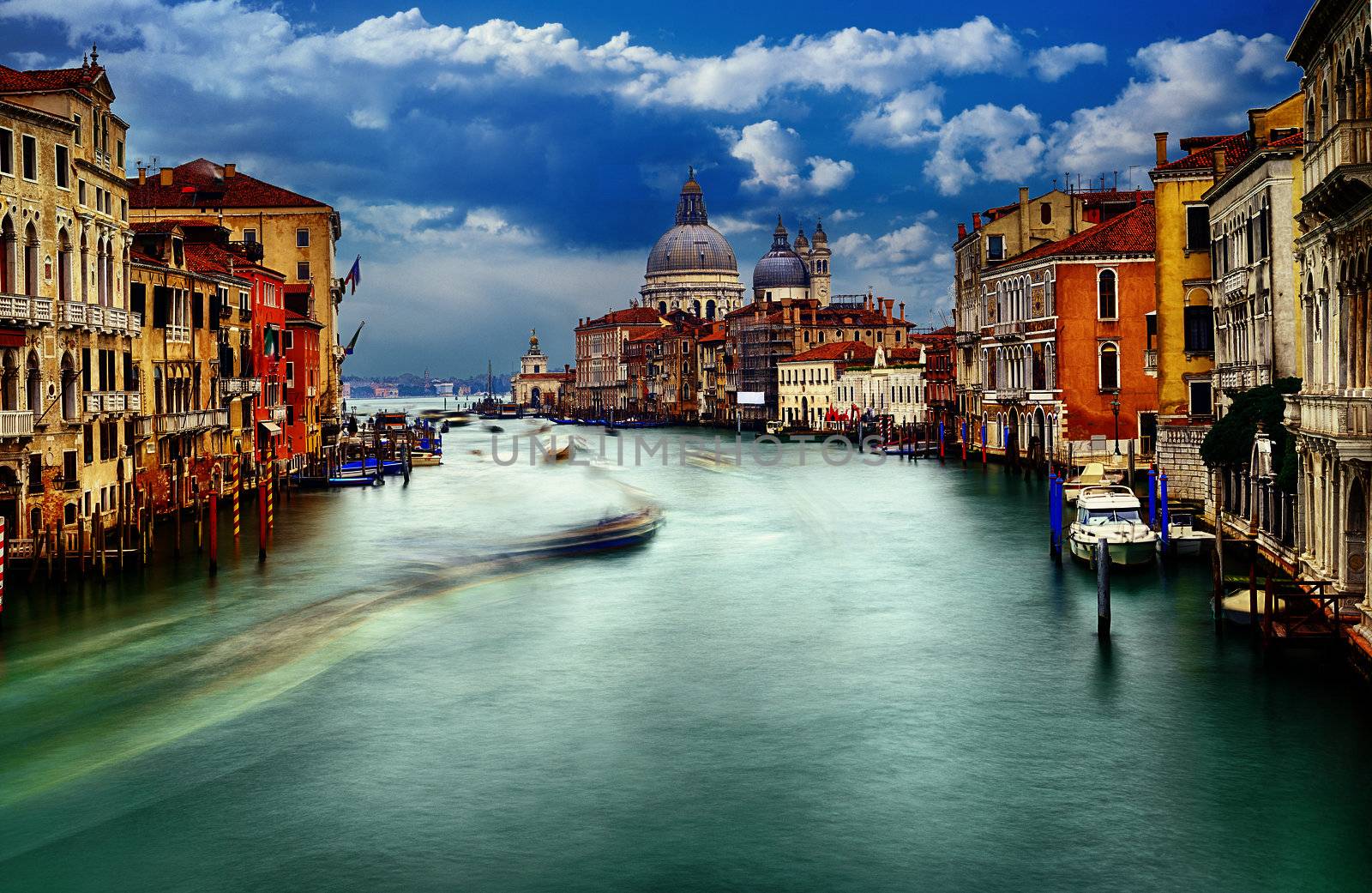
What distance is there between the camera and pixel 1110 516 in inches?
872

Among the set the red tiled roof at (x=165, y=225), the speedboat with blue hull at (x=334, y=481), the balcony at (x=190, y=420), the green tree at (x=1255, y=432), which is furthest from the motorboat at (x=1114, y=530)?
the speedboat with blue hull at (x=334, y=481)

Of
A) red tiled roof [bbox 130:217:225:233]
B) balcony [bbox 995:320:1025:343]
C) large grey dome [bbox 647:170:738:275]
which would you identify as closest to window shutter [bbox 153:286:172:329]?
red tiled roof [bbox 130:217:225:233]

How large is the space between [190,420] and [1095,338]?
74.3ft

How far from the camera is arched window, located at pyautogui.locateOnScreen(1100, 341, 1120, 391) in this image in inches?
1543

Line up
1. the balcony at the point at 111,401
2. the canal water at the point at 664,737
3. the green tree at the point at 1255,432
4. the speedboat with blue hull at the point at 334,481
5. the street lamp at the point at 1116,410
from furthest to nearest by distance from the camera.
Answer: the speedboat with blue hull at the point at 334,481, the street lamp at the point at 1116,410, the balcony at the point at 111,401, the green tree at the point at 1255,432, the canal water at the point at 664,737

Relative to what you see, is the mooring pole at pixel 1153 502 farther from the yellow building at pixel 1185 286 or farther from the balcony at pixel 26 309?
the balcony at pixel 26 309

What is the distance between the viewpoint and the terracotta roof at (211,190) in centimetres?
4619

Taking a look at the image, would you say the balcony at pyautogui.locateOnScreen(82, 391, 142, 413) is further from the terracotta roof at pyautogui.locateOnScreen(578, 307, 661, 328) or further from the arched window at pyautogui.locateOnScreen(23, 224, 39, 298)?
the terracotta roof at pyautogui.locateOnScreen(578, 307, 661, 328)

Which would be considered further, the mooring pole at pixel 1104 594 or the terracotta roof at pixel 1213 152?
the terracotta roof at pixel 1213 152

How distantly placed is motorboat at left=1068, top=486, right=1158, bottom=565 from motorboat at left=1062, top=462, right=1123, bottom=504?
5.91m

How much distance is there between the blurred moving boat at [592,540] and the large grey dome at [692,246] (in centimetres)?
11441

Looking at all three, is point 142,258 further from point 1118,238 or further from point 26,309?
point 1118,238

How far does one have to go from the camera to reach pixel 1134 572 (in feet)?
69.8

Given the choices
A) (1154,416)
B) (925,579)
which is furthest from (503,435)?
(925,579)
